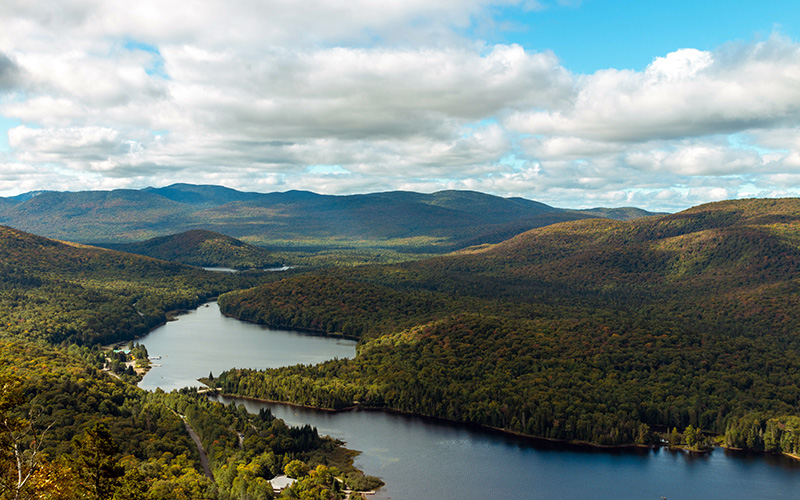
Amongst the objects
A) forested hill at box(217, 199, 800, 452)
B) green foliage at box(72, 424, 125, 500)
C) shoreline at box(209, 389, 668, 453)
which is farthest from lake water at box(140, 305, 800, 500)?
green foliage at box(72, 424, 125, 500)

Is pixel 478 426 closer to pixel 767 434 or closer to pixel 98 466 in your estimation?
pixel 767 434

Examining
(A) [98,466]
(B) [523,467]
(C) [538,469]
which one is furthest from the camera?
(B) [523,467]

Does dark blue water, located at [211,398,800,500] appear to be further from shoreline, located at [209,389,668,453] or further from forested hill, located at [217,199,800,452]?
forested hill, located at [217,199,800,452]

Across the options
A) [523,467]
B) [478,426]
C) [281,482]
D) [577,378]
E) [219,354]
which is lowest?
[281,482]

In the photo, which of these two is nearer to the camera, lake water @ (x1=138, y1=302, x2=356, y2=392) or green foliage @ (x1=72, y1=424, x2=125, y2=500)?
green foliage @ (x1=72, y1=424, x2=125, y2=500)

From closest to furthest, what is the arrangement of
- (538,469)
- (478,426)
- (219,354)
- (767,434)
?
(538,469) → (767,434) → (478,426) → (219,354)

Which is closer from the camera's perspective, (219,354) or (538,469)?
(538,469)

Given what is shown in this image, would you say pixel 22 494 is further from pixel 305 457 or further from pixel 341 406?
pixel 341 406

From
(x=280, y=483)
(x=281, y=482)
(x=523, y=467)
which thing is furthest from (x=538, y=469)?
(x=280, y=483)

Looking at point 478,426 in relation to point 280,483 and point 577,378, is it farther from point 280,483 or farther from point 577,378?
point 280,483

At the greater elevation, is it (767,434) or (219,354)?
(767,434)
